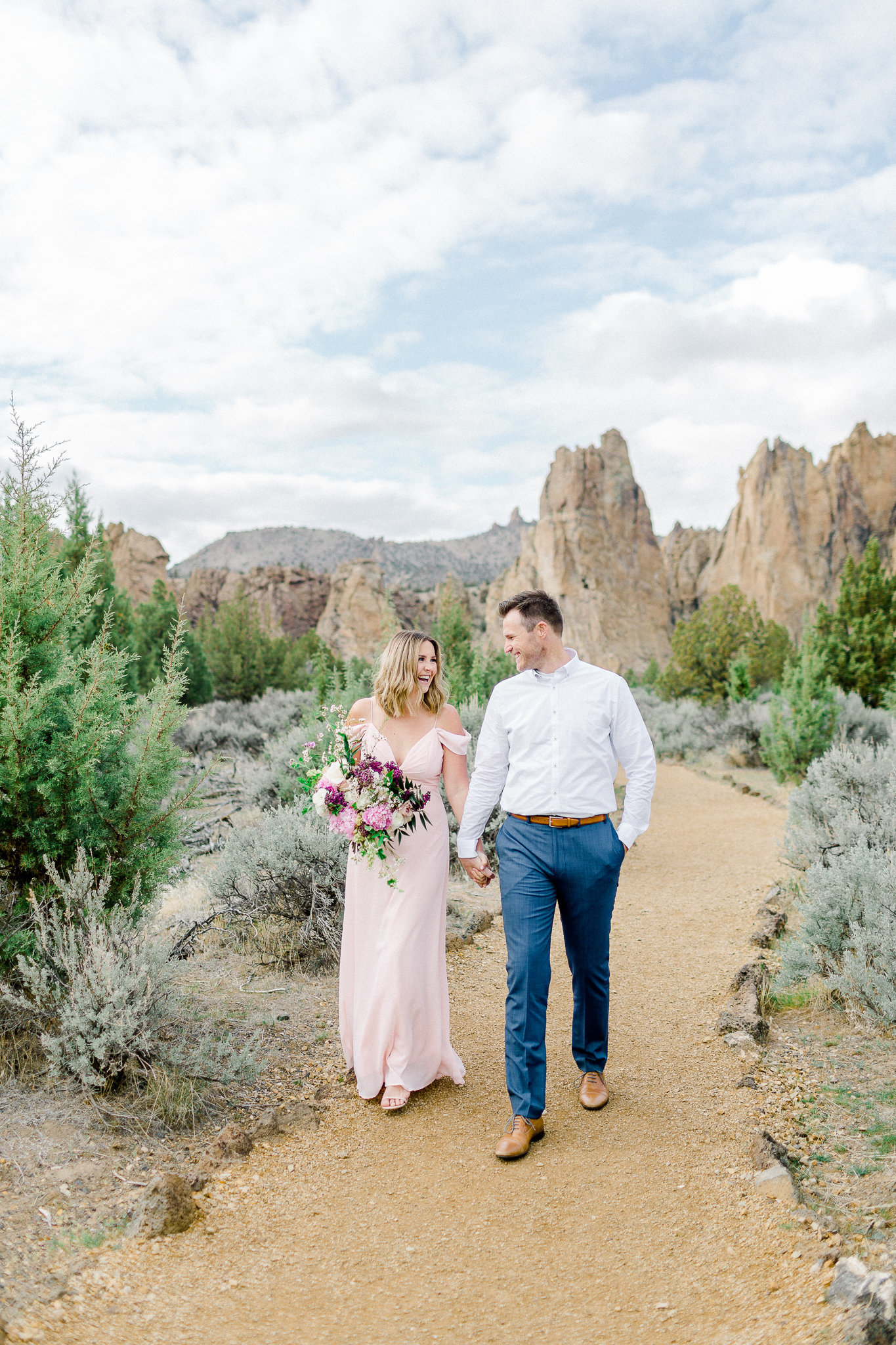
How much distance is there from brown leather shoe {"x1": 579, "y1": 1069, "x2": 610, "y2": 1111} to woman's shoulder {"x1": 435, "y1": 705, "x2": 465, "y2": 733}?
1.69 meters

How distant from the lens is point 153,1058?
12.3 ft

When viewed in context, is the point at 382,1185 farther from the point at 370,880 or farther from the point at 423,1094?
the point at 370,880

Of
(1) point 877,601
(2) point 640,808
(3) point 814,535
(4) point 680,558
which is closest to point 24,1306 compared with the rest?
(2) point 640,808

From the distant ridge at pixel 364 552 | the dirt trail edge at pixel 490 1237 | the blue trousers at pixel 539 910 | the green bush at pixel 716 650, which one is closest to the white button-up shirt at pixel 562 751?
the blue trousers at pixel 539 910

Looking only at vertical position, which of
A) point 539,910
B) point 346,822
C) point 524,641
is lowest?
point 539,910

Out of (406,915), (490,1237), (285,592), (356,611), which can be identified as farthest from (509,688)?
(285,592)

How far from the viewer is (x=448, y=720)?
418cm

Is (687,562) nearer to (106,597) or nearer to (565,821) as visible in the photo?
(106,597)

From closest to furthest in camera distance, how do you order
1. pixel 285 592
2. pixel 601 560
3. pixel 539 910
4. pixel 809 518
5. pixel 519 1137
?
pixel 519 1137, pixel 539 910, pixel 285 592, pixel 809 518, pixel 601 560

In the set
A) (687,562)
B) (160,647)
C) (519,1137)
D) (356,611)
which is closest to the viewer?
(519,1137)

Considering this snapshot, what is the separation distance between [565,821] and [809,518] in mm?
67827

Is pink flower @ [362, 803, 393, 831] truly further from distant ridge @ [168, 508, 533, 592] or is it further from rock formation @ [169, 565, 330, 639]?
distant ridge @ [168, 508, 533, 592]

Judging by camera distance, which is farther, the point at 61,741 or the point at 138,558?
the point at 138,558

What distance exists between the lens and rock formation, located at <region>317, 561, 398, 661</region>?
54812 mm
